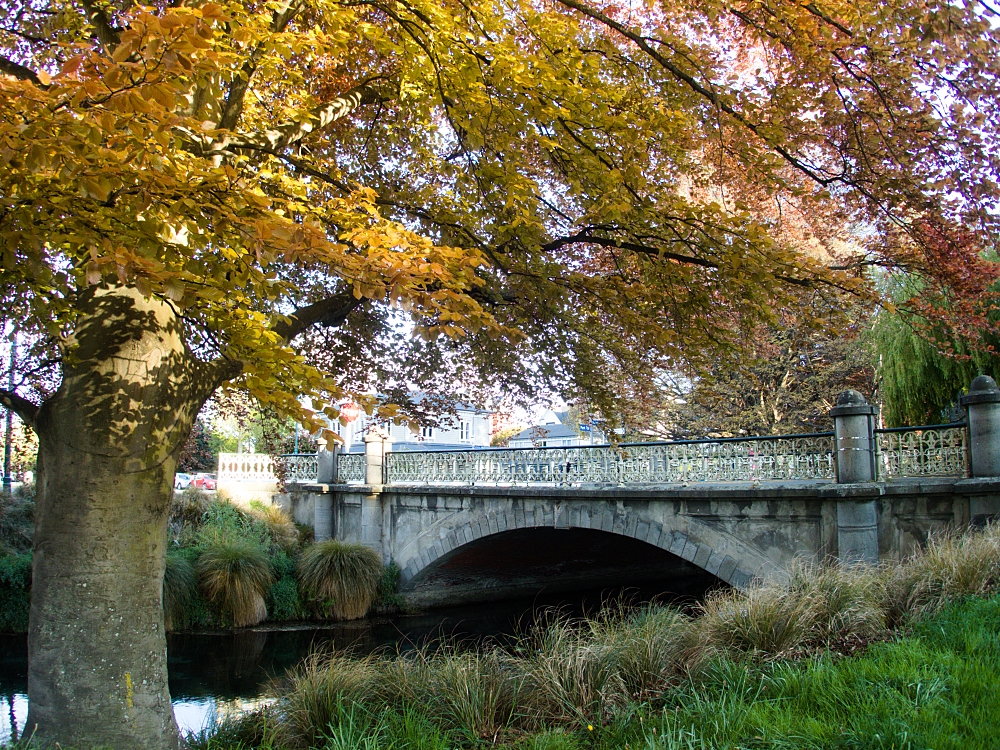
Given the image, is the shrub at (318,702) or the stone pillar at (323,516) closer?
the shrub at (318,702)

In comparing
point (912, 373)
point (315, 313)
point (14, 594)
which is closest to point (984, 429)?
point (912, 373)

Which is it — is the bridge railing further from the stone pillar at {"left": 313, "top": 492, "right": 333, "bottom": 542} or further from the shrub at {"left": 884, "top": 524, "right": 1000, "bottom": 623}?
the shrub at {"left": 884, "top": 524, "right": 1000, "bottom": 623}

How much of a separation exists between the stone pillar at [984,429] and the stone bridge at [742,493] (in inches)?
0.4

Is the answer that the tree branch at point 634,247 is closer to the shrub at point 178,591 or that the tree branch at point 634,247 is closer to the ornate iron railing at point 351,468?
the shrub at point 178,591

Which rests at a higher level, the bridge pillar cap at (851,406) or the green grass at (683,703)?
the bridge pillar cap at (851,406)

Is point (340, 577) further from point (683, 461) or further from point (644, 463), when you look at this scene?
point (683, 461)

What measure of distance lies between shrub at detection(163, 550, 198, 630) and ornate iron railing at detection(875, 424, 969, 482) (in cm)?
1107

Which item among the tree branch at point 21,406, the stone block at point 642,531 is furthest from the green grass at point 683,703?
the stone block at point 642,531

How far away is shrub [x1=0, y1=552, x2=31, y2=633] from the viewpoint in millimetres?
12508

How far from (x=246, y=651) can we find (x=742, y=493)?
8183 millimetres

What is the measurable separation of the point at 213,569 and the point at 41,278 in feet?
36.7

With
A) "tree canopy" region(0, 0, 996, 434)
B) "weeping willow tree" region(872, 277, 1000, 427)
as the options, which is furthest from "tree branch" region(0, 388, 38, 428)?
"weeping willow tree" region(872, 277, 1000, 427)

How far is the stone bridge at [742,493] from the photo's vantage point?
8586 mm

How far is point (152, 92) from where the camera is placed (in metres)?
3.07
